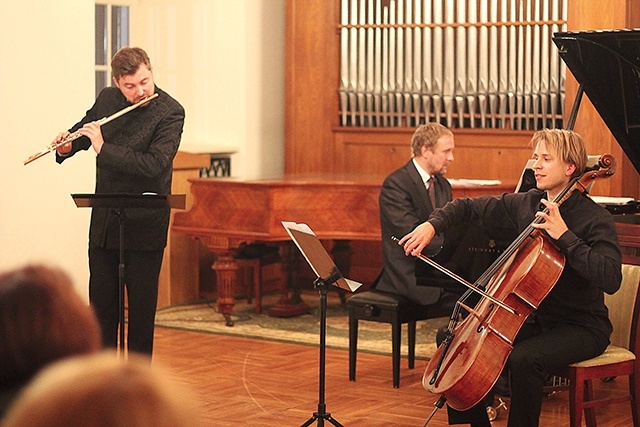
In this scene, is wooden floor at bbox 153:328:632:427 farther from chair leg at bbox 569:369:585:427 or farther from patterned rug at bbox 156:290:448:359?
chair leg at bbox 569:369:585:427

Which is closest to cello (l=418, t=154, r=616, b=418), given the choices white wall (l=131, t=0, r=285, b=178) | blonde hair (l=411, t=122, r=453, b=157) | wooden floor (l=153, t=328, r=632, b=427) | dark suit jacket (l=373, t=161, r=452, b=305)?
wooden floor (l=153, t=328, r=632, b=427)

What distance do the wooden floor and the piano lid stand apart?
1.21 metres

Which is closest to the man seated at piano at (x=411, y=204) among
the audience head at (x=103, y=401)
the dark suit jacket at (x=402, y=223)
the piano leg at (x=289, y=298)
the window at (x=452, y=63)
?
the dark suit jacket at (x=402, y=223)

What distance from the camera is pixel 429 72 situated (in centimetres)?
805

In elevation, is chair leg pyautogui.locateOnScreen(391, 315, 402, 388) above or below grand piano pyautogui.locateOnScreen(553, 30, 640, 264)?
below

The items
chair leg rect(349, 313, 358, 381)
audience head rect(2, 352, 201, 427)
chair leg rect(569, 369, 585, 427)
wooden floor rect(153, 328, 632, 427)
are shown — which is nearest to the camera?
audience head rect(2, 352, 201, 427)

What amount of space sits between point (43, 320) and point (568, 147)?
9.25ft

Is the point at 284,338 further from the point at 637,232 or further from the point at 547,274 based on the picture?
the point at 547,274

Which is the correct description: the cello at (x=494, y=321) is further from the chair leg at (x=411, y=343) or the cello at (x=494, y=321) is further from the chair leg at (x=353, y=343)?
the chair leg at (x=411, y=343)

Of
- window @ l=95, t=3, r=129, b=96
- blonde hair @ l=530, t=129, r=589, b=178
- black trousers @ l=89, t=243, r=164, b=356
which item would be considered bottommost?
black trousers @ l=89, t=243, r=164, b=356

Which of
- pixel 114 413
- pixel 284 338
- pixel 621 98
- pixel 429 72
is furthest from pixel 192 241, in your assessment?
pixel 114 413

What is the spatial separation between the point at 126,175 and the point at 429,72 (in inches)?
154

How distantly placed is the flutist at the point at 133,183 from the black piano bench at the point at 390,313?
1.08 metres

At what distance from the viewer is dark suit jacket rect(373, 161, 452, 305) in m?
5.21
